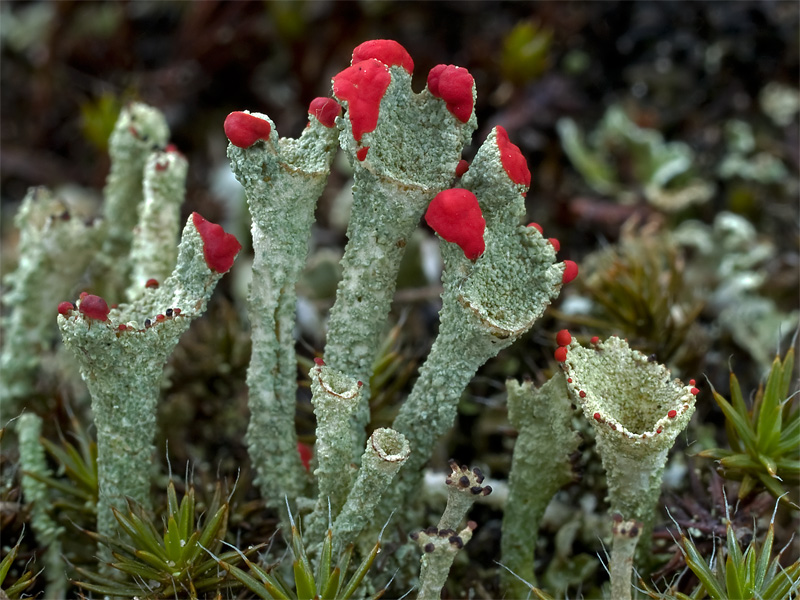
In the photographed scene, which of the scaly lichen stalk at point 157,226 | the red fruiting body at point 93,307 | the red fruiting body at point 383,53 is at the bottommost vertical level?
the scaly lichen stalk at point 157,226

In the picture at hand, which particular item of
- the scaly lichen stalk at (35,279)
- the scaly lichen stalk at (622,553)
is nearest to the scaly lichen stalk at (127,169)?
the scaly lichen stalk at (35,279)

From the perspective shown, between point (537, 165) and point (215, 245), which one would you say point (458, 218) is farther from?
point (537, 165)

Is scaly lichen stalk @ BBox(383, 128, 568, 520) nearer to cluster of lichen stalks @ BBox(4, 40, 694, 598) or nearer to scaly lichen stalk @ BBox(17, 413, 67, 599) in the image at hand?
cluster of lichen stalks @ BBox(4, 40, 694, 598)

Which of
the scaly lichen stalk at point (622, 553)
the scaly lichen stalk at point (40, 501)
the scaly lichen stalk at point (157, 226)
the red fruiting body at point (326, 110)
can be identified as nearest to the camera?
the scaly lichen stalk at point (622, 553)

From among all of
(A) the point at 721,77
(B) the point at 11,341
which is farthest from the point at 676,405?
(A) the point at 721,77

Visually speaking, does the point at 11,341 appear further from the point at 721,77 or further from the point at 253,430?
the point at 721,77

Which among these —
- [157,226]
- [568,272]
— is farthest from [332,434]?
[157,226]

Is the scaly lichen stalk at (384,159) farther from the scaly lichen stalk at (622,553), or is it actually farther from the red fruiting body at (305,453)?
the scaly lichen stalk at (622,553)

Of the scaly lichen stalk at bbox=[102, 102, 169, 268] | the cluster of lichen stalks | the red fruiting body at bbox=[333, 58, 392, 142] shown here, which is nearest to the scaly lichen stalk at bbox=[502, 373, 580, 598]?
the cluster of lichen stalks

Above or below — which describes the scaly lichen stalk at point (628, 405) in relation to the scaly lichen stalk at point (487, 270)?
below
